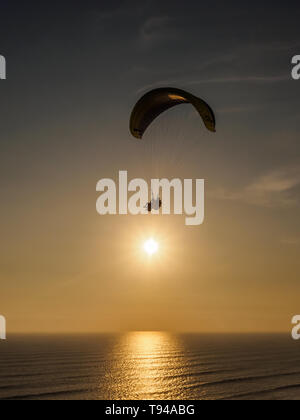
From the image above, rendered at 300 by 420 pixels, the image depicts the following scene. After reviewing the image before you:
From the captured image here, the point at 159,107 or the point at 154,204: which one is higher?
the point at 159,107

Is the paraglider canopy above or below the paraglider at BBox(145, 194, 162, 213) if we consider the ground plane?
above

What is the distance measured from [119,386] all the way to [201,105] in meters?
51.8

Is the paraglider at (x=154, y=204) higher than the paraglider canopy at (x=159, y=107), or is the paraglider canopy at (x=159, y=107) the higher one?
the paraglider canopy at (x=159, y=107)

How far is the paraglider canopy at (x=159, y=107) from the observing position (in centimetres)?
2653

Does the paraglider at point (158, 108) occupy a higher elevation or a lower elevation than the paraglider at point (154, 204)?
higher

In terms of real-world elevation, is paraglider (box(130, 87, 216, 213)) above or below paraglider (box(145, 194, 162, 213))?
above

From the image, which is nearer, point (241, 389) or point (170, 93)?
point (170, 93)

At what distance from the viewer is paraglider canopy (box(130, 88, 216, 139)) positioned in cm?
2653

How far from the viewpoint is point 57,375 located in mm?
78750

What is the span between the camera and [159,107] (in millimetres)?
30594
